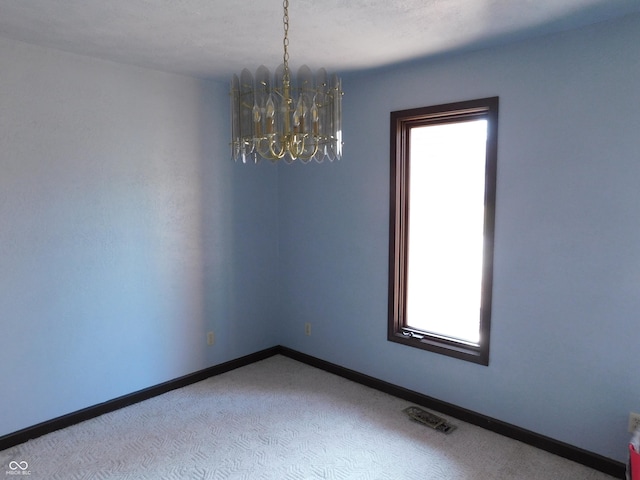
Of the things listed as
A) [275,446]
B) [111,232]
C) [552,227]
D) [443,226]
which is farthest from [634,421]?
[111,232]

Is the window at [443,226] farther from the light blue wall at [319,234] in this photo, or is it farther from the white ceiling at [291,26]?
the white ceiling at [291,26]

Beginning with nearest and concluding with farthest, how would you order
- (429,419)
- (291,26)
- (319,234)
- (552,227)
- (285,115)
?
(285,115) < (291,26) < (552,227) < (429,419) < (319,234)

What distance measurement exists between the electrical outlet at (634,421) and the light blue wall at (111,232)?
9.23 feet

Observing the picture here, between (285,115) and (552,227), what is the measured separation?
1.76 metres

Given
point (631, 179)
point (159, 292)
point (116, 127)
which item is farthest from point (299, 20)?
point (159, 292)

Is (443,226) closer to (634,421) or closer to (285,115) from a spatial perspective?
(634,421)

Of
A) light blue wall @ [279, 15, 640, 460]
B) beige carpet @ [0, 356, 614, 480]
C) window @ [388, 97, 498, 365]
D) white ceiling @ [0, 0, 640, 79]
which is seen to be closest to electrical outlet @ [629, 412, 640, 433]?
light blue wall @ [279, 15, 640, 460]

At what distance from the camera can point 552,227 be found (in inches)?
98.8

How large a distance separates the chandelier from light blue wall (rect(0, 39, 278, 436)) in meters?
1.57

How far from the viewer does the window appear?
2.82m

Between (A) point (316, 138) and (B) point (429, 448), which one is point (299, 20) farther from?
(B) point (429, 448)

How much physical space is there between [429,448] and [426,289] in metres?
1.07

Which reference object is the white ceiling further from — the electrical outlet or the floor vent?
the floor vent

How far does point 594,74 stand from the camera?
2312 millimetres
